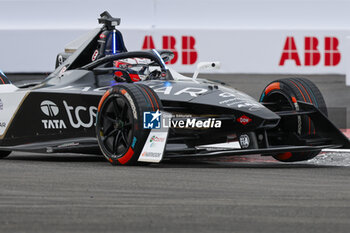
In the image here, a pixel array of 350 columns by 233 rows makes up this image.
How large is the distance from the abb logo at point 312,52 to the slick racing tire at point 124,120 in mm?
7048

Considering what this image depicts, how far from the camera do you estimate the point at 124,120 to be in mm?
8586

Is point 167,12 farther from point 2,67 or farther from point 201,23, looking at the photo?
point 2,67

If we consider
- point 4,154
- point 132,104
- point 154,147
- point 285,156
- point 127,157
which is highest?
point 132,104

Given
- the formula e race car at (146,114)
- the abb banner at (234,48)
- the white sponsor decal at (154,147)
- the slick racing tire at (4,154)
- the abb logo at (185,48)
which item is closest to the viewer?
the white sponsor decal at (154,147)

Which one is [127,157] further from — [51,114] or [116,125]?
[51,114]

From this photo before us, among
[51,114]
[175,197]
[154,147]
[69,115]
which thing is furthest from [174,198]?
[51,114]

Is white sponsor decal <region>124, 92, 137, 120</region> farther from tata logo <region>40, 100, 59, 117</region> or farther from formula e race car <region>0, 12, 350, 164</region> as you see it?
tata logo <region>40, 100, 59, 117</region>

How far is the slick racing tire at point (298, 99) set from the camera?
29.8ft

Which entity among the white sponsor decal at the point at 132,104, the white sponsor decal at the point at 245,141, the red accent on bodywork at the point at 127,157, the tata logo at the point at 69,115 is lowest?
the red accent on bodywork at the point at 127,157

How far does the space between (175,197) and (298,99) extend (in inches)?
127

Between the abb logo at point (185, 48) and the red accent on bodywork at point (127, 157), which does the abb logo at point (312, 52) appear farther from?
the red accent on bodywork at point (127, 157)

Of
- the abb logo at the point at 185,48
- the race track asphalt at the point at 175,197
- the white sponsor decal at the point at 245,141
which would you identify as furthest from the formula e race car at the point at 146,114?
the abb logo at the point at 185,48

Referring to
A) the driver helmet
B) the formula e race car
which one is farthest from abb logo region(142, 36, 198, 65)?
the driver helmet

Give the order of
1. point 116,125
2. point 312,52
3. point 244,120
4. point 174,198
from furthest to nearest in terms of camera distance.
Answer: point 312,52 < point 116,125 < point 244,120 < point 174,198
